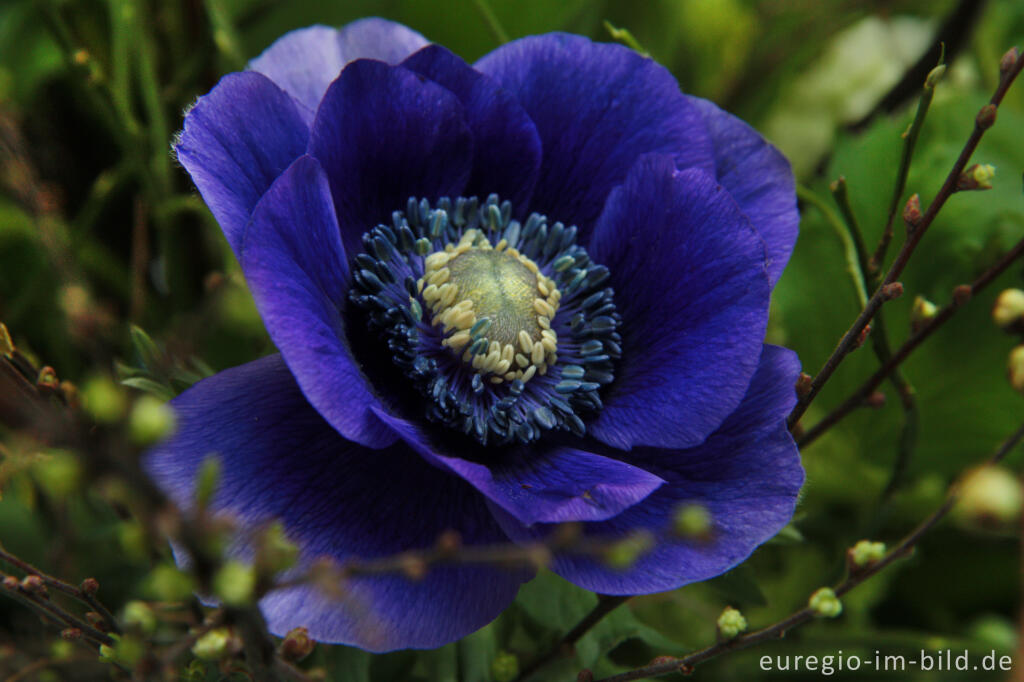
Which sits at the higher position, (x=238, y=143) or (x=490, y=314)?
(x=238, y=143)

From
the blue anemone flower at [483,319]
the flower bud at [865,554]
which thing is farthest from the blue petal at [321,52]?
the flower bud at [865,554]

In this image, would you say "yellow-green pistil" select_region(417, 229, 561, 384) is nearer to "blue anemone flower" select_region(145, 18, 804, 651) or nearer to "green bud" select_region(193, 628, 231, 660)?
"blue anemone flower" select_region(145, 18, 804, 651)

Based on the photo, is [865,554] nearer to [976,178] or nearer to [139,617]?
[976,178]

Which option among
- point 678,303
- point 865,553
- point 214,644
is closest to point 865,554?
point 865,553

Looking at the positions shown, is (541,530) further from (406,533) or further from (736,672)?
(736,672)

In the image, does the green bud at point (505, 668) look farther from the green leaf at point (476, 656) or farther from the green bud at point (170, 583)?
the green bud at point (170, 583)

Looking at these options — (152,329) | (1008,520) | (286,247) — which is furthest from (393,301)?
(1008,520)
